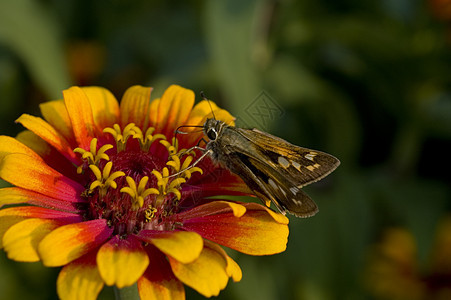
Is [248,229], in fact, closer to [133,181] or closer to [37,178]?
[133,181]

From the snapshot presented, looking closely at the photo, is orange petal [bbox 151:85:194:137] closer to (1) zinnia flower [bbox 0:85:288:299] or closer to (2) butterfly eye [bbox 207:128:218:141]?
(1) zinnia flower [bbox 0:85:288:299]

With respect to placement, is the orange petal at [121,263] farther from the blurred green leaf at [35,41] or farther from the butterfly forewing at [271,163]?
the blurred green leaf at [35,41]

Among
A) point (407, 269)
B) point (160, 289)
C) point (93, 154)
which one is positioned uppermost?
point (93, 154)

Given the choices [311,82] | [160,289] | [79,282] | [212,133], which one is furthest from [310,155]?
[311,82]

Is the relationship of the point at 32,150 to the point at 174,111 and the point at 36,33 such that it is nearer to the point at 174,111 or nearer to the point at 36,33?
the point at 174,111

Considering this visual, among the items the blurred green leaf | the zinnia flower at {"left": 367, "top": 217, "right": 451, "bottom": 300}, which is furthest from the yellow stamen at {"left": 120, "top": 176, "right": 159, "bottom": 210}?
the zinnia flower at {"left": 367, "top": 217, "right": 451, "bottom": 300}

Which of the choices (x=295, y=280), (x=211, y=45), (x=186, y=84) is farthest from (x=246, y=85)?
(x=295, y=280)

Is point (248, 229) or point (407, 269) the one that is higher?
point (248, 229)
